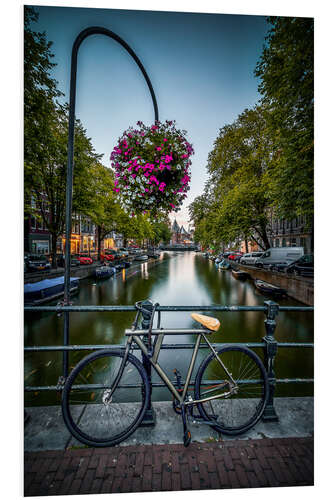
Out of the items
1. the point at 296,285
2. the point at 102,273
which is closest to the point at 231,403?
the point at 296,285

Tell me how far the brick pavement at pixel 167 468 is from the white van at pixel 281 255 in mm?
20456

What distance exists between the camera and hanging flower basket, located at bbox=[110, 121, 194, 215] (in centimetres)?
273

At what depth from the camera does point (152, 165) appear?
106 inches

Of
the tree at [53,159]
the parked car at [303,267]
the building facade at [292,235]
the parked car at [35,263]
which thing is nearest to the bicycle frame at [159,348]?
the tree at [53,159]

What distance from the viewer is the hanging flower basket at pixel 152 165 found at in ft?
8.97

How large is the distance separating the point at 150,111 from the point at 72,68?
1158mm

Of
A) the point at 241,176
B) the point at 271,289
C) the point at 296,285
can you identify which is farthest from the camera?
the point at 241,176

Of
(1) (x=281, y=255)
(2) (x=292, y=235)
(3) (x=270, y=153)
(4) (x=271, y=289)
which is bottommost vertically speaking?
(4) (x=271, y=289)

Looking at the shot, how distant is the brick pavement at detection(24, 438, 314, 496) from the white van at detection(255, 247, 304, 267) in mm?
20456

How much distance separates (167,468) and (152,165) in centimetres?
315

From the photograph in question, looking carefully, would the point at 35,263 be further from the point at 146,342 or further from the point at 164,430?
the point at 164,430

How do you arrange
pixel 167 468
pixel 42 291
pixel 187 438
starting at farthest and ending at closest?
pixel 42 291
pixel 187 438
pixel 167 468

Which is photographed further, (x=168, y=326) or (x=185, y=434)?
(x=168, y=326)

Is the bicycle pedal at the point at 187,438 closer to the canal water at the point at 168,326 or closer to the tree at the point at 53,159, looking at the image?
the canal water at the point at 168,326
